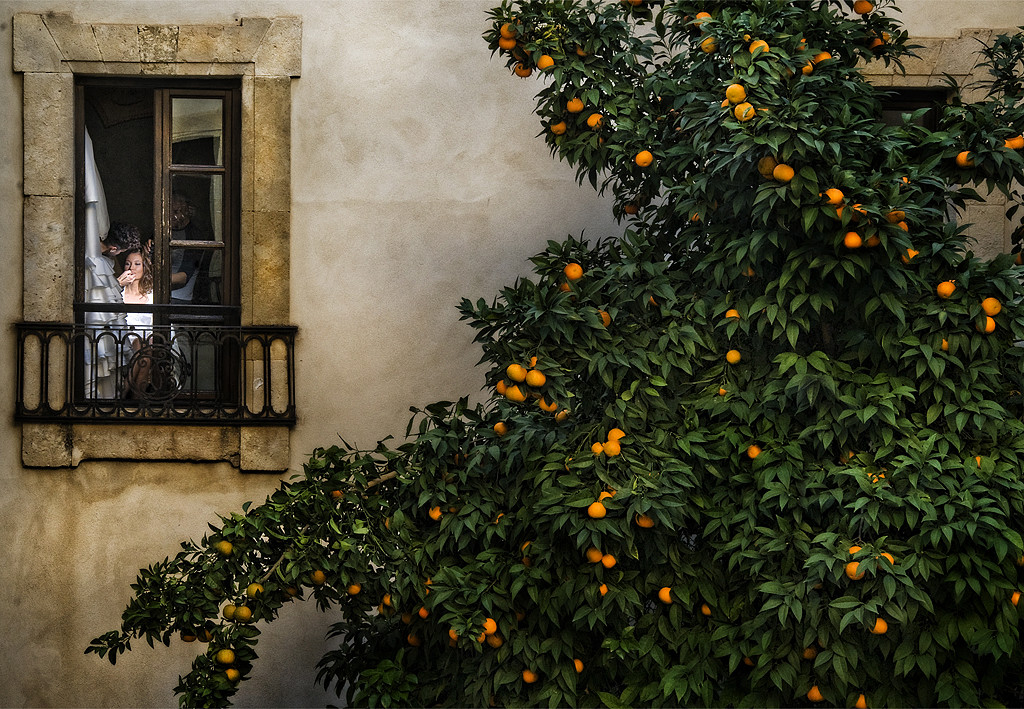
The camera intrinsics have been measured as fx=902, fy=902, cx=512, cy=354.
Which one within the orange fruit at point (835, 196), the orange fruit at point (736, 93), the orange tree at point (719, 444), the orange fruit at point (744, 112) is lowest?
the orange tree at point (719, 444)

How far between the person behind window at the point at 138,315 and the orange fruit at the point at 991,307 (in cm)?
332

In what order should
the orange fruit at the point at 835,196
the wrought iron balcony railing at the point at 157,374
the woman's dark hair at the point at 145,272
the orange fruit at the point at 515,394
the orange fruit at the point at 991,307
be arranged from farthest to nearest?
the woman's dark hair at the point at 145,272
the wrought iron balcony railing at the point at 157,374
the orange fruit at the point at 515,394
the orange fruit at the point at 991,307
the orange fruit at the point at 835,196

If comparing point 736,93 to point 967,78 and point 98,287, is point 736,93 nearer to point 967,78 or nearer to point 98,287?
point 967,78

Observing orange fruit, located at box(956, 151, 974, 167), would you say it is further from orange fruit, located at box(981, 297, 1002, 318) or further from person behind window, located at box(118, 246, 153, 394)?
person behind window, located at box(118, 246, 153, 394)

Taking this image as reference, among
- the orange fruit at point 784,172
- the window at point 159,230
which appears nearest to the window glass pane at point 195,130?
the window at point 159,230

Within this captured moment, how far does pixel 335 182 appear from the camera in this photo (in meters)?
4.08

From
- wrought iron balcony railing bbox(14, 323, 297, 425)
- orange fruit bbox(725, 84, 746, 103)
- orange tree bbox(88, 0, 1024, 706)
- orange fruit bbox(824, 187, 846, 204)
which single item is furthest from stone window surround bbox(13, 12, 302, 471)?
orange fruit bbox(824, 187, 846, 204)

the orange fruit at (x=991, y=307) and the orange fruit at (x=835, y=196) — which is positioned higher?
the orange fruit at (x=835, y=196)

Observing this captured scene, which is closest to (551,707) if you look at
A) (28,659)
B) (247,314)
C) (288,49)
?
(247,314)

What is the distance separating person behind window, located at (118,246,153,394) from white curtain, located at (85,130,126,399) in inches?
1.9

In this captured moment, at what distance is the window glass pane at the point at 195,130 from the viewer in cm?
416

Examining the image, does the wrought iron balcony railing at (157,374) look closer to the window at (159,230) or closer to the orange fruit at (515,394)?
the window at (159,230)

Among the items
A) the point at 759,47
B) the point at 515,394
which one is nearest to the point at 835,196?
the point at 759,47

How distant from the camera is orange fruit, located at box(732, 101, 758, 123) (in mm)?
2547
